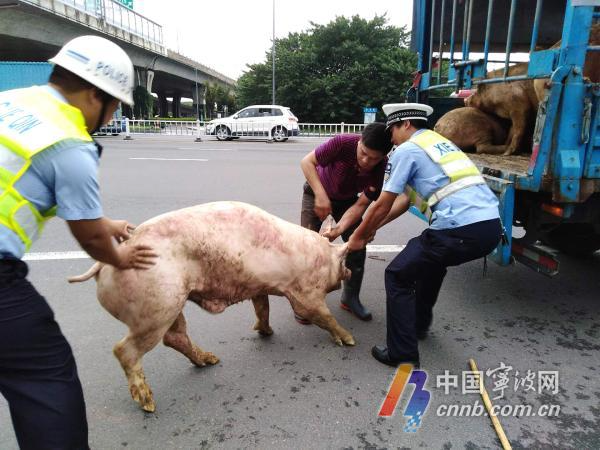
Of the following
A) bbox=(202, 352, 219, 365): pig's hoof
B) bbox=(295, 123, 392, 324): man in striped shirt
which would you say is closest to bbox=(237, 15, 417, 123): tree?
bbox=(295, 123, 392, 324): man in striped shirt

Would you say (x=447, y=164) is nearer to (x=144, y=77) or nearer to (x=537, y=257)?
(x=537, y=257)

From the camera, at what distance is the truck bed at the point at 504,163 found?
312cm

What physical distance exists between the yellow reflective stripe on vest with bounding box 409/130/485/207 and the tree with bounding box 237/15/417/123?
87.8 feet

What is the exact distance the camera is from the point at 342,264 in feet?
9.85

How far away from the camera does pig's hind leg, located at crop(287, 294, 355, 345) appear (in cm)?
274

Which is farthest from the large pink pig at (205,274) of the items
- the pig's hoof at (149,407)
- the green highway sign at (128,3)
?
the green highway sign at (128,3)

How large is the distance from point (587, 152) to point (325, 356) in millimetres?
2117

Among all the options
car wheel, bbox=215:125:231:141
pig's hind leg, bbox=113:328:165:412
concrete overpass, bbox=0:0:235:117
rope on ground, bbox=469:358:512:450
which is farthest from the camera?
concrete overpass, bbox=0:0:235:117

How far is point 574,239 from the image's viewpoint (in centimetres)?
427

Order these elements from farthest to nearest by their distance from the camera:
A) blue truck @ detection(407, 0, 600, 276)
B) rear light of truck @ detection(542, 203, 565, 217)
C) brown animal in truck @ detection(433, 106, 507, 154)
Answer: brown animal in truck @ detection(433, 106, 507, 154)
rear light of truck @ detection(542, 203, 565, 217)
blue truck @ detection(407, 0, 600, 276)

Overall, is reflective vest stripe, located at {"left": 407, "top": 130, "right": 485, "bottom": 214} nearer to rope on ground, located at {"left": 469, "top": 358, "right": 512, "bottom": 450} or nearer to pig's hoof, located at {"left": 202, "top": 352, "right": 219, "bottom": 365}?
rope on ground, located at {"left": 469, "top": 358, "right": 512, "bottom": 450}

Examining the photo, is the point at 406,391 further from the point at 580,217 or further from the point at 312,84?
the point at 312,84

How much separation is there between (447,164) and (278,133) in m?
15.9

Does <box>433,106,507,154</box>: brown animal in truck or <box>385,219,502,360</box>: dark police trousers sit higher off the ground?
<box>433,106,507,154</box>: brown animal in truck
